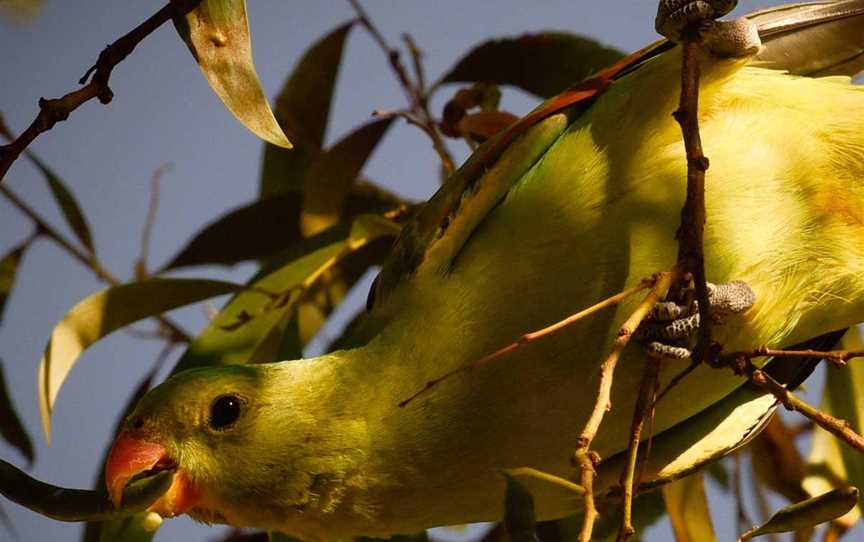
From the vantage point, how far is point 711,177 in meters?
2.01

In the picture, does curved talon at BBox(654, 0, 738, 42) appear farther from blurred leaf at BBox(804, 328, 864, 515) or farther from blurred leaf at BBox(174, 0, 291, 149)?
blurred leaf at BBox(804, 328, 864, 515)

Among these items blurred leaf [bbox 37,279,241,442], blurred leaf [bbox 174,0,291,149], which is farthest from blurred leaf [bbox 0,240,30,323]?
blurred leaf [bbox 174,0,291,149]

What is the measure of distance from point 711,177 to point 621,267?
0.81 feet

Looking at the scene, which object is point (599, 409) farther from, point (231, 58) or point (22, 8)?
point (22, 8)

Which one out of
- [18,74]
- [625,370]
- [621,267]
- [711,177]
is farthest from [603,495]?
[18,74]

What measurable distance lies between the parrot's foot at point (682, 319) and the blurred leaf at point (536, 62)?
0.93 m

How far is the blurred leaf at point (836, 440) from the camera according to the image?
2600mm

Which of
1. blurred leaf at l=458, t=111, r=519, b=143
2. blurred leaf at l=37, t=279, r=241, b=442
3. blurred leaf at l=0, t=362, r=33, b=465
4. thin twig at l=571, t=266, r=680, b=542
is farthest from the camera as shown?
blurred leaf at l=0, t=362, r=33, b=465

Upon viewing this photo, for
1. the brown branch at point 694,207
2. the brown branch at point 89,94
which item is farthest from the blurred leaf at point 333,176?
the brown branch at point 694,207

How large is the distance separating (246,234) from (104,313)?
2.33ft

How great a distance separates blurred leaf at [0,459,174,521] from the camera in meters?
1.53

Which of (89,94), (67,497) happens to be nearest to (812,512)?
(67,497)

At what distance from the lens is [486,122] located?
8.38 ft

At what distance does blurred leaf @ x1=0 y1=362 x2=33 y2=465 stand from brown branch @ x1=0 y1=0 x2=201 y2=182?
134 cm
